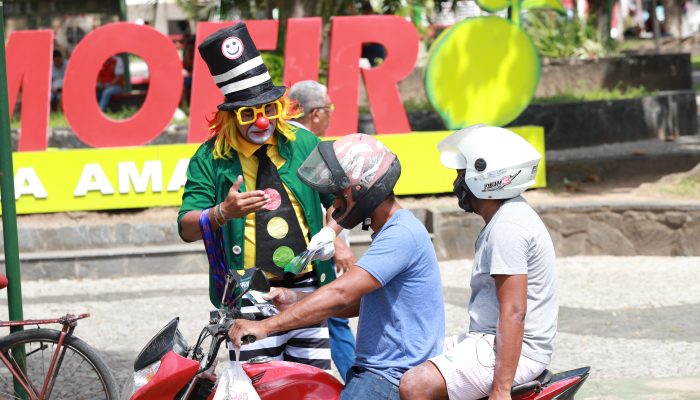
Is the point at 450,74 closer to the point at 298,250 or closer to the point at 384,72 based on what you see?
the point at 384,72

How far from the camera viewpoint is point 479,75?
1173cm

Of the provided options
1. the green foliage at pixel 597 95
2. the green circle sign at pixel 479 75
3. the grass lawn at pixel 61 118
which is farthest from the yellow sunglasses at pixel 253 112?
the green foliage at pixel 597 95

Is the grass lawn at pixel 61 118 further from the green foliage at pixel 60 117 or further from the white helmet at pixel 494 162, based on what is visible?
the white helmet at pixel 494 162

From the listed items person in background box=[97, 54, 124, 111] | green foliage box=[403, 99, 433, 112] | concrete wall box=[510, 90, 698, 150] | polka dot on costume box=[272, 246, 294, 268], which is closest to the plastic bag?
polka dot on costume box=[272, 246, 294, 268]

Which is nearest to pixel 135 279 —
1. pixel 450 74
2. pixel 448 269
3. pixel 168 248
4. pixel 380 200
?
pixel 168 248

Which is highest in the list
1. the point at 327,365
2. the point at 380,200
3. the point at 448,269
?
Answer: the point at 380,200

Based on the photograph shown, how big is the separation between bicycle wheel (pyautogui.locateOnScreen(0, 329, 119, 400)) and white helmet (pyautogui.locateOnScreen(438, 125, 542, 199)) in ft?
7.66

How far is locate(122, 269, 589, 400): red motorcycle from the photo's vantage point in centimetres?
355

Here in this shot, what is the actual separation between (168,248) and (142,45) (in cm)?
248

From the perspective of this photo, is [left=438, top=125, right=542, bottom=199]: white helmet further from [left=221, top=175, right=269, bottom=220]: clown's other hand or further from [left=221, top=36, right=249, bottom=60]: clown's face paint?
[left=221, top=36, right=249, bottom=60]: clown's face paint

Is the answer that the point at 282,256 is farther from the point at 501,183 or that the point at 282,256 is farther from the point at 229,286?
the point at 501,183

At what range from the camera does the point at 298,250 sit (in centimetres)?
462

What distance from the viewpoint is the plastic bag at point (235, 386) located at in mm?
3512

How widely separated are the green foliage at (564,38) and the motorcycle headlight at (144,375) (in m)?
13.9
